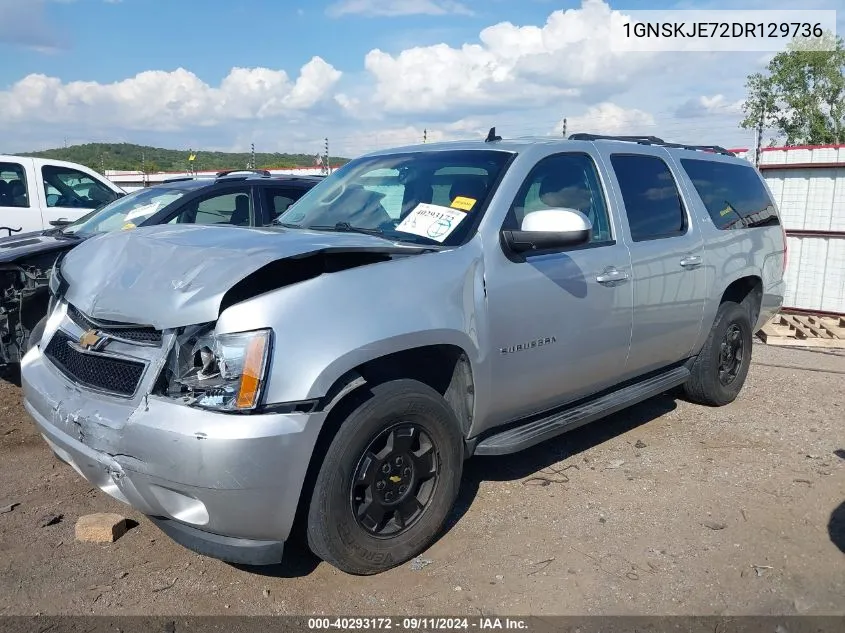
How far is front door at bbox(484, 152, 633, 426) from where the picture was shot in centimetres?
343

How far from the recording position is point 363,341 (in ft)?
9.08

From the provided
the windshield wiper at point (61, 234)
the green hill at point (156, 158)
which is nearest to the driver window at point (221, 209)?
the windshield wiper at point (61, 234)

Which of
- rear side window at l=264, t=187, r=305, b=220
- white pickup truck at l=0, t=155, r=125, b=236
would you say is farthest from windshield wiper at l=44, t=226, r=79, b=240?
white pickup truck at l=0, t=155, r=125, b=236

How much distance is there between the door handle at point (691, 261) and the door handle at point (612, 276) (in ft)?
2.49

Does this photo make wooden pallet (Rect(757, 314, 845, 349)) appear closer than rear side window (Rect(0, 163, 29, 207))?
Yes

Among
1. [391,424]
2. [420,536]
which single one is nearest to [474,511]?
[420,536]

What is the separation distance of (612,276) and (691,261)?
1.02m

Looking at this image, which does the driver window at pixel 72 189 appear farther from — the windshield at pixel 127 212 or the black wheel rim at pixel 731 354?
the black wheel rim at pixel 731 354

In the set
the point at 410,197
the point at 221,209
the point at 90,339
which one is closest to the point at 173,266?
the point at 90,339

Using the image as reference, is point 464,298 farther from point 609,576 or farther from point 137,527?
point 137,527

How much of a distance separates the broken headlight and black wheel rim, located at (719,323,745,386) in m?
3.93

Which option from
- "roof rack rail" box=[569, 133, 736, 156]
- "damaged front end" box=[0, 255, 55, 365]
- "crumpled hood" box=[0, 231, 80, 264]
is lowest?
"damaged front end" box=[0, 255, 55, 365]

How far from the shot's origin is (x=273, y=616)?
282cm

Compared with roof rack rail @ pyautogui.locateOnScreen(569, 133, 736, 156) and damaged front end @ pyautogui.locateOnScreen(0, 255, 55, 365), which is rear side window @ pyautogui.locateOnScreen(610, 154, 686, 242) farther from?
damaged front end @ pyautogui.locateOnScreen(0, 255, 55, 365)
